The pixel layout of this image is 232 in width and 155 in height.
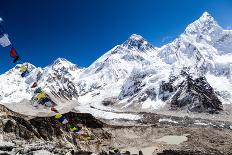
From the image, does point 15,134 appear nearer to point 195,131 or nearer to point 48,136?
point 48,136

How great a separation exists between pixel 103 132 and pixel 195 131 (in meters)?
33.1

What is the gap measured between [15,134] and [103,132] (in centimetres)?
3996

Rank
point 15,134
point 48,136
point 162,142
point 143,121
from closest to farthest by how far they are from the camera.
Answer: point 15,134 < point 48,136 < point 162,142 < point 143,121

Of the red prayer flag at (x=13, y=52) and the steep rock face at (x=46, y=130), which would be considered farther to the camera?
the steep rock face at (x=46, y=130)

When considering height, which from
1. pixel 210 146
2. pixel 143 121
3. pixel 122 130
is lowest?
pixel 210 146

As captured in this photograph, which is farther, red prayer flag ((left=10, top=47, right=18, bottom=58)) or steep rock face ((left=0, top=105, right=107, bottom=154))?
steep rock face ((left=0, top=105, right=107, bottom=154))

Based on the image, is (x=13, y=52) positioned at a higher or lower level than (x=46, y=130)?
lower

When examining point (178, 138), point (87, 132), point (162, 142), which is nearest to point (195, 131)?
point (178, 138)

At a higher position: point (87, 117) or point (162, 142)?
point (87, 117)

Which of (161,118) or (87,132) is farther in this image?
(161,118)

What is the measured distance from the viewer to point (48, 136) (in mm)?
85500

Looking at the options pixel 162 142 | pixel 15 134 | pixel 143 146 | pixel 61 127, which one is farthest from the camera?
pixel 162 142

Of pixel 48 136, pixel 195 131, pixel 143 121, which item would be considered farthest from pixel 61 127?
pixel 143 121

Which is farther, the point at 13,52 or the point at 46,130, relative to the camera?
the point at 46,130
